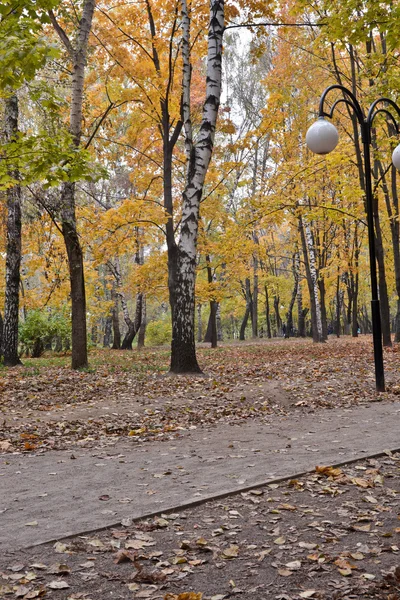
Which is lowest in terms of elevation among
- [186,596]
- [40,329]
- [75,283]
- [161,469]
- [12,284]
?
[186,596]

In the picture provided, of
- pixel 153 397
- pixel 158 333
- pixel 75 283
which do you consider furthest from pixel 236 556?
pixel 158 333

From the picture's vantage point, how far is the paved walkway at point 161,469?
3867mm

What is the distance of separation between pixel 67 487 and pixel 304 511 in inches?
78.4

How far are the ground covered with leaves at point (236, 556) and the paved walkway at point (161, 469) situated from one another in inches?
9.8

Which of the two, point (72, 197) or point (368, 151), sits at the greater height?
point (72, 197)

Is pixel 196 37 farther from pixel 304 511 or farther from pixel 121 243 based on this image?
pixel 304 511

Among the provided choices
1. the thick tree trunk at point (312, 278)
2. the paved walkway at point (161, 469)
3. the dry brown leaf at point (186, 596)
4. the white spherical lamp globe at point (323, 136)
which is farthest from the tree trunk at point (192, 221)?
the thick tree trunk at point (312, 278)

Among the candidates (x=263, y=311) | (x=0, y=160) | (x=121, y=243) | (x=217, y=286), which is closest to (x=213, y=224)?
(x=217, y=286)

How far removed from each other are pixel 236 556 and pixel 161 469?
190 cm

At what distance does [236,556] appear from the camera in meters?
3.24

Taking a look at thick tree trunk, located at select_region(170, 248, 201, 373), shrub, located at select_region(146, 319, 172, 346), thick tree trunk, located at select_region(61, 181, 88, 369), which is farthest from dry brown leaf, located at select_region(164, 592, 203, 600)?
shrub, located at select_region(146, 319, 172, 346)

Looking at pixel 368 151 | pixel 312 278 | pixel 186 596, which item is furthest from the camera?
pixel 312 278

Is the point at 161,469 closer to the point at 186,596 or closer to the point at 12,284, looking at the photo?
the point at 186,596

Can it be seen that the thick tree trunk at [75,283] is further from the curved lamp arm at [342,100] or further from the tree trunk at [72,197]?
the curved lamp arm at [342,100]
